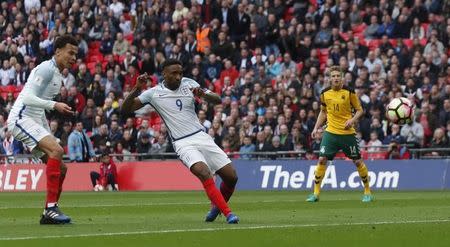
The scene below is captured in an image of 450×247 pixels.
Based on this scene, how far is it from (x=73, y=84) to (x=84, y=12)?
4147 mm

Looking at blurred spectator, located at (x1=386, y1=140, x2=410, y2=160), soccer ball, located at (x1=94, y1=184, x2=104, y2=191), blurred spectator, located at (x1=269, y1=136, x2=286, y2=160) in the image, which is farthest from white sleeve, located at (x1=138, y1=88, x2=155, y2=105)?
soccer ball, located at (x1=94, y1=184, x2=104, y2=191)

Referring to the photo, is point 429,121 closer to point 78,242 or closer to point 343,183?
point 343,183

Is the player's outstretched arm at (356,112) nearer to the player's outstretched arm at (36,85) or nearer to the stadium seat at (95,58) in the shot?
the player's outstretched arm at (36,85)

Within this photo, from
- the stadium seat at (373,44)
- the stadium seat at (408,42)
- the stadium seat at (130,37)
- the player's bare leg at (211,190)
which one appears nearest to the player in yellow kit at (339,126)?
the player's bare leg at (211,190)

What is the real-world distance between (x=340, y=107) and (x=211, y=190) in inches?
Answer: 308

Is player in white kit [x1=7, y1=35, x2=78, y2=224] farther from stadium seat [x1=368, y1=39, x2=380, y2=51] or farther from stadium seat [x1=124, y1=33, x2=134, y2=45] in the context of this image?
stadium seat [x1=124, y1=33, x2=134, y2=45]

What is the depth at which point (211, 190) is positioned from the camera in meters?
14.4

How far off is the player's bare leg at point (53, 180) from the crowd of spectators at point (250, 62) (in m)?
15.2

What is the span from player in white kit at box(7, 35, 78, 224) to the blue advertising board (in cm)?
1433

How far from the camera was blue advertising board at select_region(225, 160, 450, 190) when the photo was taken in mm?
27828

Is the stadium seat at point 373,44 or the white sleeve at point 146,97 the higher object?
the white sleeve at point 146,97

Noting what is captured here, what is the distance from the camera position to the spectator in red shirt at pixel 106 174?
3186 cm

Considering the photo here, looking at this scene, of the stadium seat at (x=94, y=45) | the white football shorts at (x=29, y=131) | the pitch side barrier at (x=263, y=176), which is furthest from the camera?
the stadium seat at (x=94, y=45)

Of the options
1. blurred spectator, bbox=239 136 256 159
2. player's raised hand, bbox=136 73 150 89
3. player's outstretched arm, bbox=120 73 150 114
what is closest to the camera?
player's raised hand, bbox=136 73 150 89
